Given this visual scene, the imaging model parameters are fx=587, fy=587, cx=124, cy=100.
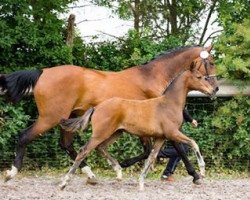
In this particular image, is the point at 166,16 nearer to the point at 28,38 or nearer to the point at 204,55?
the point at 28,38

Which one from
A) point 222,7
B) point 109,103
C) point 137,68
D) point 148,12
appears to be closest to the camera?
point 109,103

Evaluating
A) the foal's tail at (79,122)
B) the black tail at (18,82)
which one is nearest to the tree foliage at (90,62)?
the black tail at (18,82)

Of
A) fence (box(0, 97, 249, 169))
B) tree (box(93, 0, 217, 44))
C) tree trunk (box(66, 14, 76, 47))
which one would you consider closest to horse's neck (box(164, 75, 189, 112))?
fence (box(0, 97, 249, 169))

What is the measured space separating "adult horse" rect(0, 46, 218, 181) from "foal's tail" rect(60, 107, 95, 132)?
54 cm

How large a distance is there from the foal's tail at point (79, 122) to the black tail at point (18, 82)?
1027mm

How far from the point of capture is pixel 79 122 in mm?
7961

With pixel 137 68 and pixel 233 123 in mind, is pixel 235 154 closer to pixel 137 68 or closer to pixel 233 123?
pixel 233 123

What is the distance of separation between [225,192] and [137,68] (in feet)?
7.61

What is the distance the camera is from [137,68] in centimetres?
903

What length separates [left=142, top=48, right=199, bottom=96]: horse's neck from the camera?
8.91 m

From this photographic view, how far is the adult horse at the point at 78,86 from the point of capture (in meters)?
8.53

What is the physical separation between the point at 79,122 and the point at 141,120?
2.76 feet

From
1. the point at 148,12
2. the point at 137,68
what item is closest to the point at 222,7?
the point at 148,12

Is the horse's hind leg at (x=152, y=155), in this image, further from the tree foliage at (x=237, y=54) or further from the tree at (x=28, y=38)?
the tree at (x=28, y=38)
